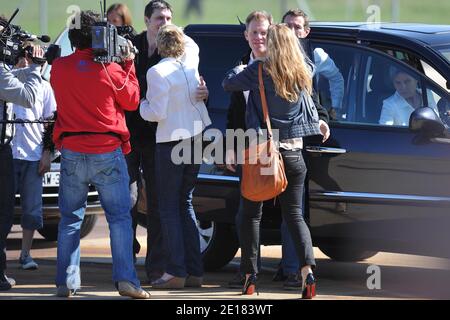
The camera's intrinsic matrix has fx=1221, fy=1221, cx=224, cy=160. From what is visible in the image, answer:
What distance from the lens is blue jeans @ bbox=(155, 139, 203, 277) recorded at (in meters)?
8.87

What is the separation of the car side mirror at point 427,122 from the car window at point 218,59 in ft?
5.58

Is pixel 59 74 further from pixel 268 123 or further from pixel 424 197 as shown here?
pixel 424 197

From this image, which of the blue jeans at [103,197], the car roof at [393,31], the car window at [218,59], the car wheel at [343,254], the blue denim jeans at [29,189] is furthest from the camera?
the car wheel at [343,254]

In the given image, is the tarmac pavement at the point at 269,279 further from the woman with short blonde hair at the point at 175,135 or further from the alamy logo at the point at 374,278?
the woman with short blonde hair at the point at 175,135

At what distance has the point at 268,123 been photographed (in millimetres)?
8367

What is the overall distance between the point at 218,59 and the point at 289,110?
61.2 inches

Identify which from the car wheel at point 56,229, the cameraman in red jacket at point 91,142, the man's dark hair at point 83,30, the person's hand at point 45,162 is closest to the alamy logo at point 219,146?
the cameraman in red jacket at point 91,142

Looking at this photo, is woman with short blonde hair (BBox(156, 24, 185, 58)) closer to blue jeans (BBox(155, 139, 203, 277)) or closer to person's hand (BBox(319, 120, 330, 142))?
blue jeans (BBox(155, 139, 203, 277))

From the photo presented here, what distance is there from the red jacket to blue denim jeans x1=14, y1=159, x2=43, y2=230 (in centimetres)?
194

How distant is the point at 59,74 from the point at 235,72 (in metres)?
1.30

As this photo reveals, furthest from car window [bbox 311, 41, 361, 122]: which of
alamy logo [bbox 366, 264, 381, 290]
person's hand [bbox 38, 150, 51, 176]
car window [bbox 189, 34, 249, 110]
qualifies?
person's hand [bbox 38, 150, 51, 176]

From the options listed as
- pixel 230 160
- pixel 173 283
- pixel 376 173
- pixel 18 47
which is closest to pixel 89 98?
pixel 18 47

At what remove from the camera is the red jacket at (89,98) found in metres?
8.21

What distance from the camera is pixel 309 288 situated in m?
8.41
